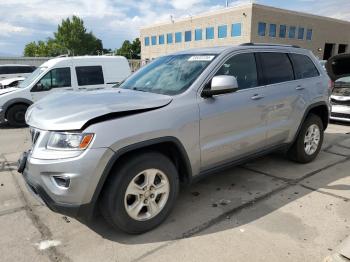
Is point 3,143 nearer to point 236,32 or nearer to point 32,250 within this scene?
point 32,250

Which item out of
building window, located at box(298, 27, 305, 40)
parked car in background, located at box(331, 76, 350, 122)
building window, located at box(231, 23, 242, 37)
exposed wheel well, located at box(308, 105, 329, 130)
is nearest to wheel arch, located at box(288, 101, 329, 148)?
exposed wheel well, located at box(308, 105, 329, 130)

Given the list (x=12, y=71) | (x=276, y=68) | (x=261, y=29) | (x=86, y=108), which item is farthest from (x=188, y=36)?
(x=86, y=108)

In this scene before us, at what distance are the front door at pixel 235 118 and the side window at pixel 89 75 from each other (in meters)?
6.79

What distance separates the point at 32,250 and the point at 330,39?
213ft

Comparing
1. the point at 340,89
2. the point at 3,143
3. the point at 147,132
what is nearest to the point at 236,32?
the point at 340,89

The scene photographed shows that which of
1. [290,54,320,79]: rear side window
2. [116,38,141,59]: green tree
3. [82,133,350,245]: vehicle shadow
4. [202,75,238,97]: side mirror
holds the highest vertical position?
[116,38,141,59]: green tree

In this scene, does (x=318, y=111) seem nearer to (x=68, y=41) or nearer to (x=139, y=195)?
(x=139, y=195)

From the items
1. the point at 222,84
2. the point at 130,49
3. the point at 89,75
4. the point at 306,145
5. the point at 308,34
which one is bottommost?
the point at 306,145

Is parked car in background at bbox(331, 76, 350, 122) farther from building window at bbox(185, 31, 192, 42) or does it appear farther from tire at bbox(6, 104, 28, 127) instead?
building window at bbox(185, 31, 192, 42)

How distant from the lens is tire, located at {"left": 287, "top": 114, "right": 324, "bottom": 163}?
4.97 metres

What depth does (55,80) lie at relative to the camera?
9.46 m

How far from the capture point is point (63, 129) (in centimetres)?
277

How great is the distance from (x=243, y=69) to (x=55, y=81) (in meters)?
6.97

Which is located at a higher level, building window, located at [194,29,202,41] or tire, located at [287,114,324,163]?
building window, located at [194,29,202,41]
